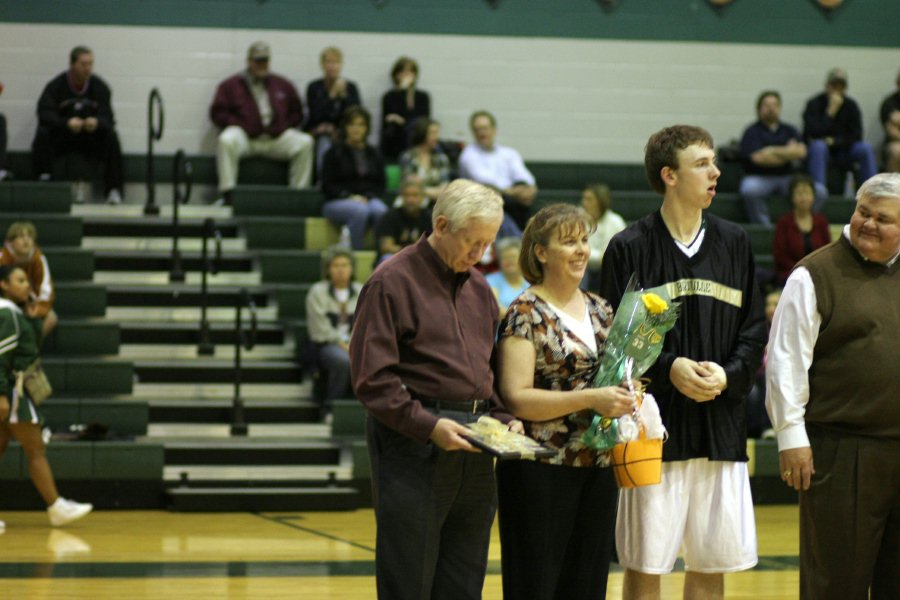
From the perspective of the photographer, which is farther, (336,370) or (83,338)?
(83,338)

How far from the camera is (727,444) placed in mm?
4012

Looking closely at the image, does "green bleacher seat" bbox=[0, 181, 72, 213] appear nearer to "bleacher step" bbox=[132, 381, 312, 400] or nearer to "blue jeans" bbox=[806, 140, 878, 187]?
"bleacher step" bbox=[132, 381, 312, 400]

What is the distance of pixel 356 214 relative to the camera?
10344 millimetres

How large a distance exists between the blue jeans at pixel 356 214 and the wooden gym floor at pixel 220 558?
270cm

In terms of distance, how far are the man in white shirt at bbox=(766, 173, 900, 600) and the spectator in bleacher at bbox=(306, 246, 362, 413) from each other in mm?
5323

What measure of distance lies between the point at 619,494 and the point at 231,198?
24.3ft

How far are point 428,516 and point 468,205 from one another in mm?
823

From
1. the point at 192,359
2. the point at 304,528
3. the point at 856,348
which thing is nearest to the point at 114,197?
the point at 192,359

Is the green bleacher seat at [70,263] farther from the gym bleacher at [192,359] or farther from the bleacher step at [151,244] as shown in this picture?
the bleacher step at [151,244]

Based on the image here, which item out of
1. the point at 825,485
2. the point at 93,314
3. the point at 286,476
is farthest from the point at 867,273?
the point at 93,314

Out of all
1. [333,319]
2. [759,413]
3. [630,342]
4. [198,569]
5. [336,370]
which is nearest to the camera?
[630,342]

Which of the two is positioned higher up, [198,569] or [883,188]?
[883,188]

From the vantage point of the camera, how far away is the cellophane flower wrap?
3695mm

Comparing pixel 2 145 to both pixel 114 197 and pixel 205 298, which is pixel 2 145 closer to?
pixel 114 197
